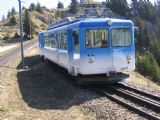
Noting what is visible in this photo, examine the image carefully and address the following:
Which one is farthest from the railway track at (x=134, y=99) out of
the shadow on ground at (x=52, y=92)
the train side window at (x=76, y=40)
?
the train side window at (x=76, y=40)

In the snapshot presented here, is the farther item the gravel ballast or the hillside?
the hillside

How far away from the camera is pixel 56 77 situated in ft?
78.1

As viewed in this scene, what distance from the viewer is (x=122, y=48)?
19.0 m

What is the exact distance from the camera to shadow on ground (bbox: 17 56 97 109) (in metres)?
16.1

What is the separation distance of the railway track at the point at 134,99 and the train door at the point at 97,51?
88cm

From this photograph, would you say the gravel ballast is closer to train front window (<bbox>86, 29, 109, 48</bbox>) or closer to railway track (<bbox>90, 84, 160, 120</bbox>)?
railway track (<bbox>90, 84, 160, 120</bbox>)

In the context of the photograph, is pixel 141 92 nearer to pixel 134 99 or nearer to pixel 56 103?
pixel 134 99

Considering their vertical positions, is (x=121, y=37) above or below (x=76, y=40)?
above

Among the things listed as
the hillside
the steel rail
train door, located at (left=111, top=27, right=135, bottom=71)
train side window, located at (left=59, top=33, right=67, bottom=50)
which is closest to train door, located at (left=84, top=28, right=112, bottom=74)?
train door, located at (left=111, top=27, right=135, bottom=71)

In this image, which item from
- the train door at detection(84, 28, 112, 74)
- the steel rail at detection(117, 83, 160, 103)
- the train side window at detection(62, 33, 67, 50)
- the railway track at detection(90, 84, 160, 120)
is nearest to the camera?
the railway track at detection(90, 84, 160, 120)

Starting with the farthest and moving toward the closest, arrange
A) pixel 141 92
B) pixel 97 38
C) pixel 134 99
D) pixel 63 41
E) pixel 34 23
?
pixel 34 23, pixel 63 41, pixel 97 38, pixel 141 92, pixel 134 99

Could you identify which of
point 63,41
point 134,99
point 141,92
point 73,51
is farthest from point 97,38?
point 134,99

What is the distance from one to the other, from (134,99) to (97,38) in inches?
164

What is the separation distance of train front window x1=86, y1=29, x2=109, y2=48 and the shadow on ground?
2016mm
